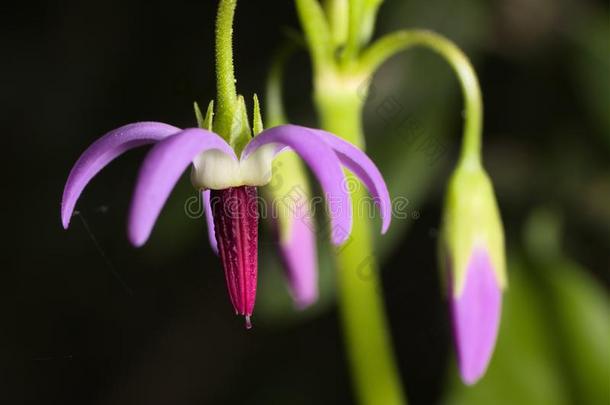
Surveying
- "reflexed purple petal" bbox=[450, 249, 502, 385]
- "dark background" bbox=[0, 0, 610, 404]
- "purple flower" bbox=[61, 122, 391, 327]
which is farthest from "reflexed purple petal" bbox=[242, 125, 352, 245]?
"dark background" bbox=[0, 0, 610, 404]

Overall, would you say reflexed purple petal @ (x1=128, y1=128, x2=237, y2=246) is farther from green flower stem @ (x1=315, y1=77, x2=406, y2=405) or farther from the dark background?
the dark background

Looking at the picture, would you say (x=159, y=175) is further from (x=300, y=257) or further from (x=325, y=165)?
(x=300, y=257)

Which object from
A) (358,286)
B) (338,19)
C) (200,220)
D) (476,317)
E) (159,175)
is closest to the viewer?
(159,175)

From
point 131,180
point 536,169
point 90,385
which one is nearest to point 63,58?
point 131,180

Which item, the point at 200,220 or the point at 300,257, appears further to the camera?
the point at 200,220

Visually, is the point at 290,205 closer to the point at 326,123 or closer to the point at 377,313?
the point at 326,123

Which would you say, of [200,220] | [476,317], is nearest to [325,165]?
[476,317]
